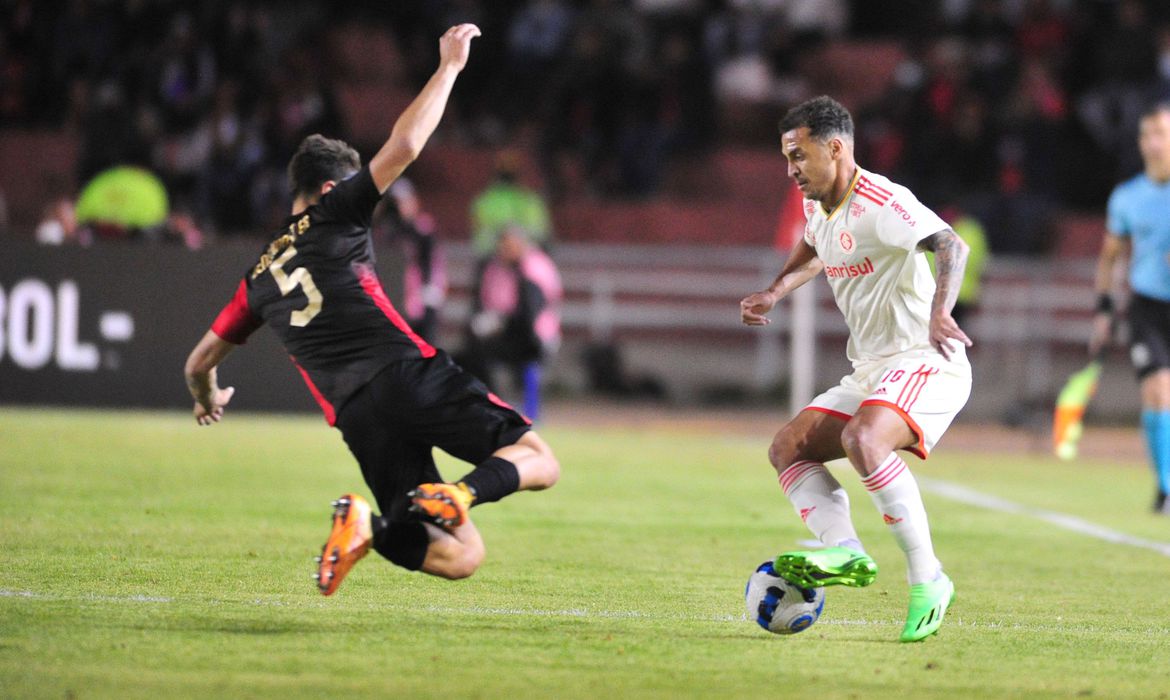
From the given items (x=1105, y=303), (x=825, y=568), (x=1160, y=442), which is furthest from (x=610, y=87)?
(x=825, y=568)

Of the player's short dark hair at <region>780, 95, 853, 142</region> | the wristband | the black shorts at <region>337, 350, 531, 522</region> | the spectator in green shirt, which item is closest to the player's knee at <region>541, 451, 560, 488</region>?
the black shorts at <region>337, 350, 531, 522</region>

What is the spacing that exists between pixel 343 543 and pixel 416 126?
4.90ft

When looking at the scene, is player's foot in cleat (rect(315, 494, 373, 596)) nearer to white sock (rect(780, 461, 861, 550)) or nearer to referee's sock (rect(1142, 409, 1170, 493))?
white sock (rect(780, 461, 861, 550))

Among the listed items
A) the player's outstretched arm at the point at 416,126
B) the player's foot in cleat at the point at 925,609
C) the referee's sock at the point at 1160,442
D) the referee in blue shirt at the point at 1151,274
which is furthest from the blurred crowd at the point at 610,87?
the player's foot in cleat at the point at 925,609

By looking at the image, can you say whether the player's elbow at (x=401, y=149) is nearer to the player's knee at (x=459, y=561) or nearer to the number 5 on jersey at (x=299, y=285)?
the number 5 on jersey at (x=299, y=285)

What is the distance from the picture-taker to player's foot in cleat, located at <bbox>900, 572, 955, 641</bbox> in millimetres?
6250

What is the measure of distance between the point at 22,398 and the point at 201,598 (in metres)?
9.54

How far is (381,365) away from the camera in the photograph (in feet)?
20.6

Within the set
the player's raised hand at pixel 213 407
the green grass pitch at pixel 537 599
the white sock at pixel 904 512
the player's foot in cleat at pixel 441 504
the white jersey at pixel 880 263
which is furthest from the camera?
the player's raised hand at pixel 213 407

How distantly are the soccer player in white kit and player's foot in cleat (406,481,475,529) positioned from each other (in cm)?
124

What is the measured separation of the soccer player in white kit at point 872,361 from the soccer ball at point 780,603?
4.6 inches

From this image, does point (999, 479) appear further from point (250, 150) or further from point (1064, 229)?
point (250, 150)

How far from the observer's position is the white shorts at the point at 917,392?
6.41 metres

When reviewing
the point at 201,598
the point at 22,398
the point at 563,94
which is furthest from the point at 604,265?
the point at 201,598
